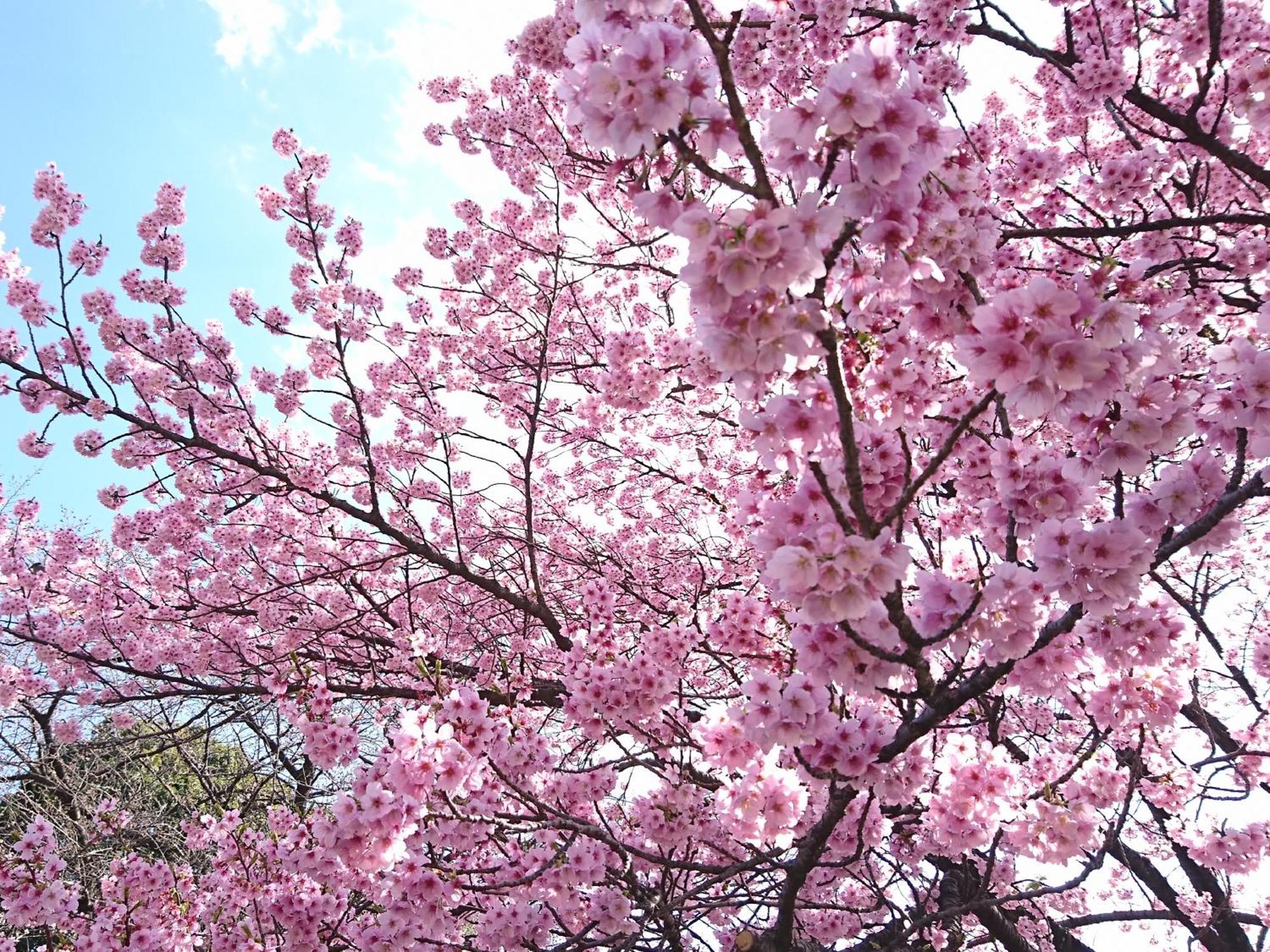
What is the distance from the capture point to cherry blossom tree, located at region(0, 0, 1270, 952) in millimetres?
1896

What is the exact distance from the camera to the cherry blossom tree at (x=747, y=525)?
190 cm

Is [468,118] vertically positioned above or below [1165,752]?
above

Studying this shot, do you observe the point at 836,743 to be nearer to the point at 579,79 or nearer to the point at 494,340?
the point at 579,79

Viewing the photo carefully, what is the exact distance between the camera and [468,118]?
7.91 meters

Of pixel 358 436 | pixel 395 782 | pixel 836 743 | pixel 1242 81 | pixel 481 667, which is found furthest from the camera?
pixel 358 436

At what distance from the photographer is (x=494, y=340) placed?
822 cm

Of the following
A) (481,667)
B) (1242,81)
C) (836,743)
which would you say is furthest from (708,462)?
(836,743)

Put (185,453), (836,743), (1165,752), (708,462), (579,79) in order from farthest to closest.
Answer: (708,462) < (185,453) < (1165,752) < (836,743) < (579,79)

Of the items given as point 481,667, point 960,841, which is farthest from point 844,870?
point 481,667

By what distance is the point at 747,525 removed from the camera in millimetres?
3217

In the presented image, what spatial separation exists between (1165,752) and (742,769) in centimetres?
446

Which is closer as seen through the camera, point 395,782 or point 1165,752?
point 395,782

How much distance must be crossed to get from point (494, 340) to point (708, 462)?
2.98 m

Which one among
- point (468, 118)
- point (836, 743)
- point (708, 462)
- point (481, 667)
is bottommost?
point (836, 743)
